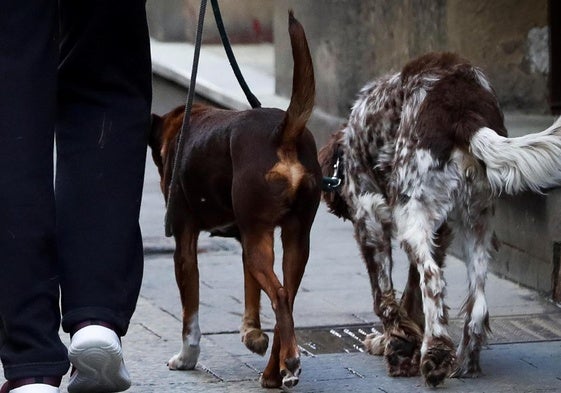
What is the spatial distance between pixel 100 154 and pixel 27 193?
276 millimetres

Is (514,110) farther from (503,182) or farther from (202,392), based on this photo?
(202,392)

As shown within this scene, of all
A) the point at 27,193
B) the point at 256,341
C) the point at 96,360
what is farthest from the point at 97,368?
the point at 256,341

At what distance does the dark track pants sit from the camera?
3.29m

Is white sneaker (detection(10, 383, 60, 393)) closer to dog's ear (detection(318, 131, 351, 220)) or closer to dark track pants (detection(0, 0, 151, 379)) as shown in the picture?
dark track pants (detection(0, 0, 151, 379))

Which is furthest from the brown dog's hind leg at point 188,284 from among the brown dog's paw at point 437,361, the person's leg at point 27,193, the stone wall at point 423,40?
the stone wall at point 423,40

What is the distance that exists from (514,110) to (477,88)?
286 cm

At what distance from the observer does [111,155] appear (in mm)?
3516

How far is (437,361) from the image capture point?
181 inches

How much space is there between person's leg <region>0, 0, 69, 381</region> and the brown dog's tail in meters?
1.13

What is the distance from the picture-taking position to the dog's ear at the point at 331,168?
17.9 feet

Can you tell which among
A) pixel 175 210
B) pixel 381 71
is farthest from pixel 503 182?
pixel 381 71

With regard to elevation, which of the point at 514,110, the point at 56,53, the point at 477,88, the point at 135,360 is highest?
the point at 56,53

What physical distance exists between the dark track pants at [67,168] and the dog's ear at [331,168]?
1925mm

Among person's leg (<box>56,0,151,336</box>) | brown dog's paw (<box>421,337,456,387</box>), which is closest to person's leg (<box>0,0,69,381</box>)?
person's leg (<box>56,0,151,336</box>)
